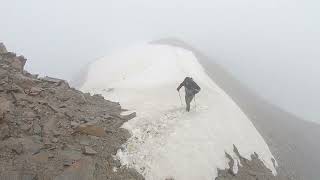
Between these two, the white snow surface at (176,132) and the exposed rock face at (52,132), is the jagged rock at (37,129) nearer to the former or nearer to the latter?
the exposed rock face at (52,132)

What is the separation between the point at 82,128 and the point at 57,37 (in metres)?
125

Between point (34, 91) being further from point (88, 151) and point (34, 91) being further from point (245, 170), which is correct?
point (245, 170)

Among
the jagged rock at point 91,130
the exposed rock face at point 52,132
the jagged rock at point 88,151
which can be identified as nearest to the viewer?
the exposed rock face at point 52,132

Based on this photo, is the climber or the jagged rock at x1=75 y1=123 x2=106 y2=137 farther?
the climber

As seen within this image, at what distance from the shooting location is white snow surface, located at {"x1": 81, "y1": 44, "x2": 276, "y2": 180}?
52.2 feet

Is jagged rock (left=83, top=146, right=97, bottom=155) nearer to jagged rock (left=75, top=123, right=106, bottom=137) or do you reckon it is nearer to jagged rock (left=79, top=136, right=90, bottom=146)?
jagged rock (left=79, top=136, right=90, bottom=146)

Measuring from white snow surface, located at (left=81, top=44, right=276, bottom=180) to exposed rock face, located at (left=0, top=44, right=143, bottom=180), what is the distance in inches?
37.0

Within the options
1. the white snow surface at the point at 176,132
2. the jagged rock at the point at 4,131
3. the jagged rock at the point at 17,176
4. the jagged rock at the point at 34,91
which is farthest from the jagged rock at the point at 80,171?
the jagged rock at the point at 34,91

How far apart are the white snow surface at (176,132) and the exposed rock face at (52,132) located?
3.08 ft

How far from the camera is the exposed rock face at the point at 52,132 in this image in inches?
526

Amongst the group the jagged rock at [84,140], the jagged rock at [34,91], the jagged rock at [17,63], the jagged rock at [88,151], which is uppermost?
the jagged rock at [17,63]

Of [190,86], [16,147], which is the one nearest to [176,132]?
[190,86]

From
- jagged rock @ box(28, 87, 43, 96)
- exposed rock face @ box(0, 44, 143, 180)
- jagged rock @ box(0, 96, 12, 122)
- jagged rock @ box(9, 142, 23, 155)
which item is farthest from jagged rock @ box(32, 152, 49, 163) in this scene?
jagged rock @ box(28, 87, 43, 96)

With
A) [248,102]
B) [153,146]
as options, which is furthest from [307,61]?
[153,146]
